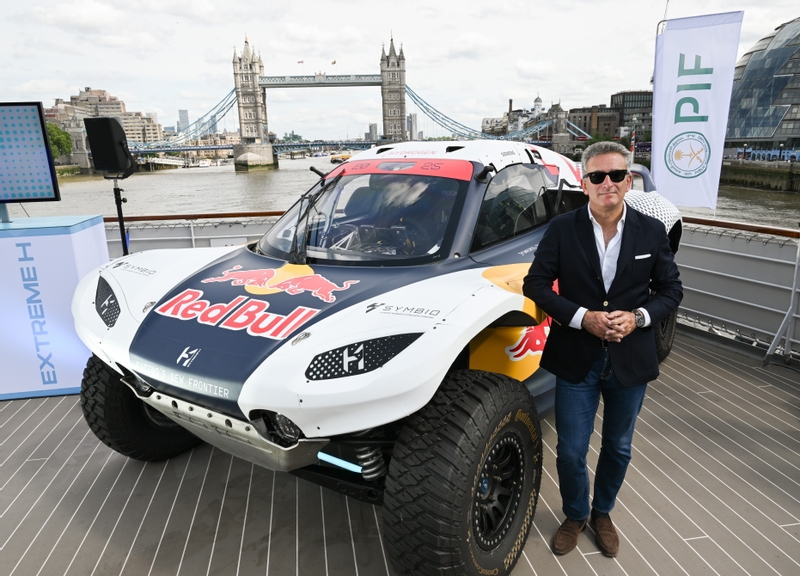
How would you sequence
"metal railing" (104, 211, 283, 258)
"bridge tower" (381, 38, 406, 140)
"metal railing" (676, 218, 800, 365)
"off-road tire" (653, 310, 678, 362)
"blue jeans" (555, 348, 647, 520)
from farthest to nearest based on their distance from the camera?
1. "bridge tower" (381, 38, 406, 140)
2. "metal railing" (104, 211, 283, 258)
3. "metal railing" (676, 218, 800, 365)
4. "off-road tire" (653, 310, 678, 362)
5. "blue jeans" (555, 348, 647, 520)

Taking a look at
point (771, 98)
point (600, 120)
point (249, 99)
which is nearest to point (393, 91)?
point (249, 99)

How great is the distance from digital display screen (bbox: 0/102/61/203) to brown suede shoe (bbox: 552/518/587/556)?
4266 mm

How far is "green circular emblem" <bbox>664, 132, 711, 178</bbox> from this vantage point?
5.78 meters

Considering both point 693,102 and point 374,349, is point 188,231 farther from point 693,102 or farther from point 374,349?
point 693,102

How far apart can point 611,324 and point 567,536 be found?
41.6 inches

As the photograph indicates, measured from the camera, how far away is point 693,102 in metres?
5.73

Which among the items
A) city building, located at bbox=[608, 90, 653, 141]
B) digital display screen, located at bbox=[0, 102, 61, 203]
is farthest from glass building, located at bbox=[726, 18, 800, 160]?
digital display screen, located at bbox=[0, 102, 61, 203]

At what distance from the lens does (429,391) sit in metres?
1.73

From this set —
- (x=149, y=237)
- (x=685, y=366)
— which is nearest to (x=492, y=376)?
(x=685, y=366)

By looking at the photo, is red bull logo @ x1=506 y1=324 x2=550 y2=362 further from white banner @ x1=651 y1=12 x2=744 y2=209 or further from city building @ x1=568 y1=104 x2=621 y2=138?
city building @ x1=568 y1=104 x2=621 y2=138

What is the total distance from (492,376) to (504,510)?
0.57 metres

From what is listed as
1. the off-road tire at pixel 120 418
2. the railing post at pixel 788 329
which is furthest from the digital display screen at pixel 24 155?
the railing post at pixel 788 329

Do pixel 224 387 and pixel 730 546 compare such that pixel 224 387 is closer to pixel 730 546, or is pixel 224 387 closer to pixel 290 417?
pixel 290 417

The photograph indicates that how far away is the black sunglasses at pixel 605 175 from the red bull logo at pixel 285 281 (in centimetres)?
103
